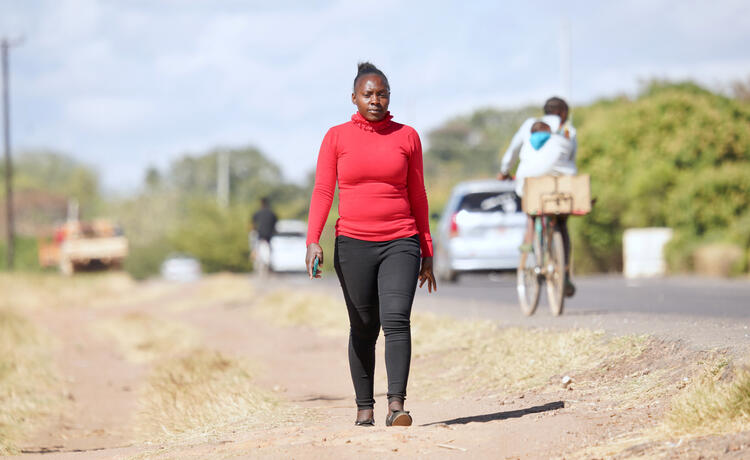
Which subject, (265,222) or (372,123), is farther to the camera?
(265,222)

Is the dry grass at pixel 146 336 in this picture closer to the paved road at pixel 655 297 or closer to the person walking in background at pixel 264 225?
the person walking in background at pixel 264 225

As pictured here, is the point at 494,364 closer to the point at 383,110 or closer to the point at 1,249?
the point at 383,110

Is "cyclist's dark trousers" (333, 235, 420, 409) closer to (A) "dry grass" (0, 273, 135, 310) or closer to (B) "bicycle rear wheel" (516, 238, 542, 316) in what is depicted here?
(B) "bicycle rear wheel" (516, 238, 542, 316)

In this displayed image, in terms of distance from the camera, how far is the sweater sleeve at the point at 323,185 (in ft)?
18.9

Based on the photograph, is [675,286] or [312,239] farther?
[675,286]

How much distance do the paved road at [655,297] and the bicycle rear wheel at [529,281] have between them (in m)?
0.53

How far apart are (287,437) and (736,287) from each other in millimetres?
13513

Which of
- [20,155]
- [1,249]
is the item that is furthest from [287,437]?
[20,155]

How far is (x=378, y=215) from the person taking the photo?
569 centimetres

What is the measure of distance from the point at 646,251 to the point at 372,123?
20.5 meters

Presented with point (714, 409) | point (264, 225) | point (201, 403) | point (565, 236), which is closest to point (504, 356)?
point (565, 236)

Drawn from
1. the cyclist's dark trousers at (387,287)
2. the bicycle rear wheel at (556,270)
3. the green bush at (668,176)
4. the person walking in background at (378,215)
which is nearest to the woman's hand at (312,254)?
the person walking in background at (378,215)

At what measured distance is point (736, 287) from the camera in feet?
57.8

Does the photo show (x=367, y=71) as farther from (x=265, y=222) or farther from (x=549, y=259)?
(x=265, y=222)
